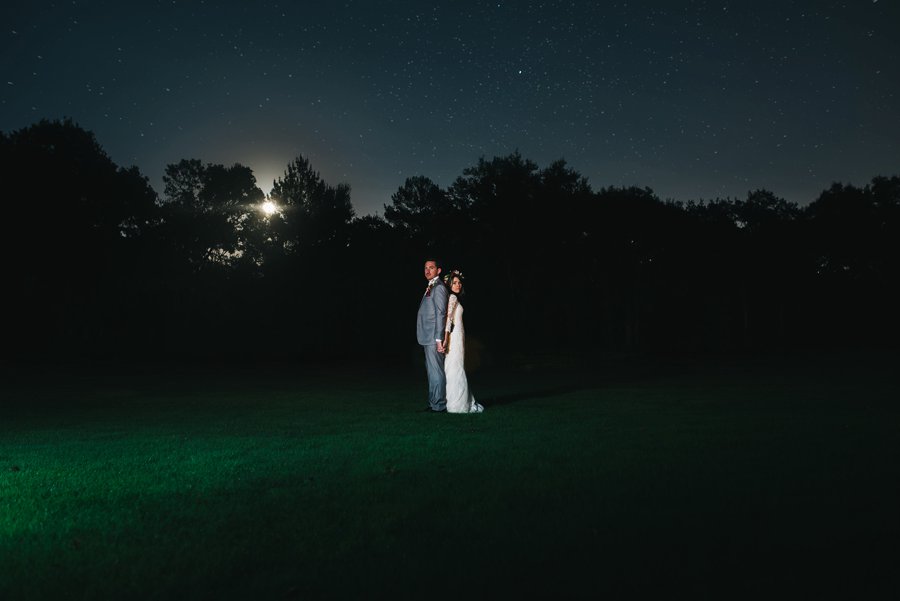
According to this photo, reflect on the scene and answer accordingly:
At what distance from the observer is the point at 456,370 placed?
1195 cm

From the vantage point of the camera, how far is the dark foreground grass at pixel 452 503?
385 centimetres

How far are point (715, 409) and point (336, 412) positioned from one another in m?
6.31

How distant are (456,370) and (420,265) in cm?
2656

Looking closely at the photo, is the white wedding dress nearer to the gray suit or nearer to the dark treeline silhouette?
the gray suit

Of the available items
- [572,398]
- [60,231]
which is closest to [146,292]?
[60,231]

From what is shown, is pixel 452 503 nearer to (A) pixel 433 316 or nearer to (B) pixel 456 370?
(B) pixel 456 370

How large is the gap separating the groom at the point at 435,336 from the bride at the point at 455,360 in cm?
12

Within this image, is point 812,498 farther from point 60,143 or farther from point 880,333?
point 880,333

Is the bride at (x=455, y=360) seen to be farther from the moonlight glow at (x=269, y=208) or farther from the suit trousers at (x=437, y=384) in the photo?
the moonlight glow at (x=269, y=208)

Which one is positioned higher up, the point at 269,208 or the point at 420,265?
the point at 269,208

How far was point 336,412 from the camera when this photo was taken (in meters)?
12.2

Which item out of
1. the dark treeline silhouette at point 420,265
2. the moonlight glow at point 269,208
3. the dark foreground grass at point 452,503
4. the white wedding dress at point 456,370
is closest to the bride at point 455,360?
the white wedding dress at point 456,370

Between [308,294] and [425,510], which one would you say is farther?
[308,294]

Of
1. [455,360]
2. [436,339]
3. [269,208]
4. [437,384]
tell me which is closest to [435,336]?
[436,339]
